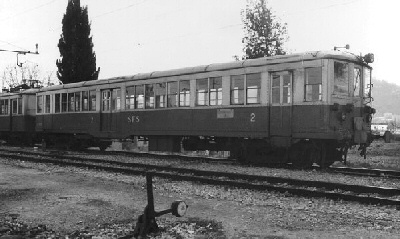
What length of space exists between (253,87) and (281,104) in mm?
1145

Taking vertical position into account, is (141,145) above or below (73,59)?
below

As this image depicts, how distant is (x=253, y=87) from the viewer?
1359 cm

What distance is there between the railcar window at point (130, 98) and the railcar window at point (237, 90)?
17.2 ft

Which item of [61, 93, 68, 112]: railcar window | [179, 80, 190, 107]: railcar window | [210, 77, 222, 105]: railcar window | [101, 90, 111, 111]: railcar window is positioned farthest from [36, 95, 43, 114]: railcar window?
[210, 77, 222, 105]: railcar window

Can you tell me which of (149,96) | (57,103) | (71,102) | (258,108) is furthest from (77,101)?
(258,108)

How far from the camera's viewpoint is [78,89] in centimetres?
2044

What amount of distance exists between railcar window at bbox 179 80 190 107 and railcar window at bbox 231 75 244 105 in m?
1.97

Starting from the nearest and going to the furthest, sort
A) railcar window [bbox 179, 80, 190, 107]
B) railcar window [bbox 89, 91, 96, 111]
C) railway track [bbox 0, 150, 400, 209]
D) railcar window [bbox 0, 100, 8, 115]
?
railway track [bbox 0, 150, 400, 209] < railcar window [bbox 179, 80, 190, 107] < railcar window [bbox 89, 91, 96, 111] < railcar window [bbox 0, 100, 8, 115]

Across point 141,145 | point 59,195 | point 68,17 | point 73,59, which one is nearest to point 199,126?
point 59,195

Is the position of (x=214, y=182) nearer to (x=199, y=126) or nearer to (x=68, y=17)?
(x=199, y=126)

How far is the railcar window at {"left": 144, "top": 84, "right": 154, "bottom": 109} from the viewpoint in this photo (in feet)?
55.6

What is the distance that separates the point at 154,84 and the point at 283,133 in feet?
19.6

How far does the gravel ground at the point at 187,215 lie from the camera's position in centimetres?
578

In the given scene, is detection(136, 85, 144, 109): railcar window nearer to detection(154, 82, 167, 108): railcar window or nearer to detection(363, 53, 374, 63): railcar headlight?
detection(154, 82, 167, 108): railcar window
